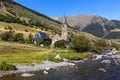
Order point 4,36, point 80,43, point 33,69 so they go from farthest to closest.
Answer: point 4,36 → point 80,43 → point 33,69

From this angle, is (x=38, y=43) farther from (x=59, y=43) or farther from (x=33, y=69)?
(x=33, y=69)

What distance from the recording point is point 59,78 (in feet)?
214

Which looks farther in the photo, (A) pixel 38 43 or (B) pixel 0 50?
(A) pixel 38 43

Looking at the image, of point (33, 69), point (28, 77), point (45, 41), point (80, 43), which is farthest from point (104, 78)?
point (45, 41)

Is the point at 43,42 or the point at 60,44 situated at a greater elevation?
the point at 43,42

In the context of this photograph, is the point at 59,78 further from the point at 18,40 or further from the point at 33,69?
the point at 18,40

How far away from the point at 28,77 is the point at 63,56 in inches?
2254

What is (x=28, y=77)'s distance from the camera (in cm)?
6588

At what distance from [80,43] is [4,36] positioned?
49.6m

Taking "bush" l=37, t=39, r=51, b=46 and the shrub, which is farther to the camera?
"bush" l=37, t=39, r=51, b=46

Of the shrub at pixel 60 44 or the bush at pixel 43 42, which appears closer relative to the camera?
the shrub at pixel 60 44

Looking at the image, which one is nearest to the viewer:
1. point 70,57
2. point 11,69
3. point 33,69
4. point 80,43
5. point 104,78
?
point 104,78

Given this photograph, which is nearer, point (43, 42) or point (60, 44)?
point (60, 44)

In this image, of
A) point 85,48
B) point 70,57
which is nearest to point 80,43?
point 85,48
